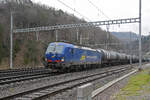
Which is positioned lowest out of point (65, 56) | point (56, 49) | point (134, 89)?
point (134, 89)

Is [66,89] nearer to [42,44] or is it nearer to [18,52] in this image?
[18,52]

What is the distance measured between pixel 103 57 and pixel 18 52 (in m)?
17.8

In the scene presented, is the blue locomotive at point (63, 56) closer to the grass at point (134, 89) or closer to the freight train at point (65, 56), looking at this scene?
the freight train at point (65, 56)

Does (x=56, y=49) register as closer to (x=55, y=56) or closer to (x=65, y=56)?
(x=55, y=56)

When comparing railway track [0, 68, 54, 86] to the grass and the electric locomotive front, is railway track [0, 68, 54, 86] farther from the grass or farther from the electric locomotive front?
the grass

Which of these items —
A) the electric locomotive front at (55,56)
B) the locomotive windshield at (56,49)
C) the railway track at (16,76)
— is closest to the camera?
the railway track at (16,76)

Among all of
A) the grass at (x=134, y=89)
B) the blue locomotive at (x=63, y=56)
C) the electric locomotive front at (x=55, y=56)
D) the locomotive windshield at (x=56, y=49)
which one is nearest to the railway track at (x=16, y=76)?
the electric locomotive front at (x=55, y=56)

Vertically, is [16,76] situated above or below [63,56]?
below

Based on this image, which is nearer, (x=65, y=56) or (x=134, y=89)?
(x=134, y=89)

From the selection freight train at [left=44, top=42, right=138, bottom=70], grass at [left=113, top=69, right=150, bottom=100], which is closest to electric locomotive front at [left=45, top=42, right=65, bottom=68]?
freight train at [left=44, top=42, right=138, bottom=70]

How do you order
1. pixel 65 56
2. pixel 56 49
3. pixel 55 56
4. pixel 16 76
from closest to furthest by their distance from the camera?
pixel 16 76 < pixel 55 56 < pixel 65 56 < pixel 56 49

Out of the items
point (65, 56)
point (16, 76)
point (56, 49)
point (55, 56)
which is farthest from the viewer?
point (56, 49)

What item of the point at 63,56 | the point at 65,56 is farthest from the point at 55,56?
the point at 65,56

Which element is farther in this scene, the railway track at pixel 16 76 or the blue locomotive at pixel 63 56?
the blue locomotive at pixel 63 56
